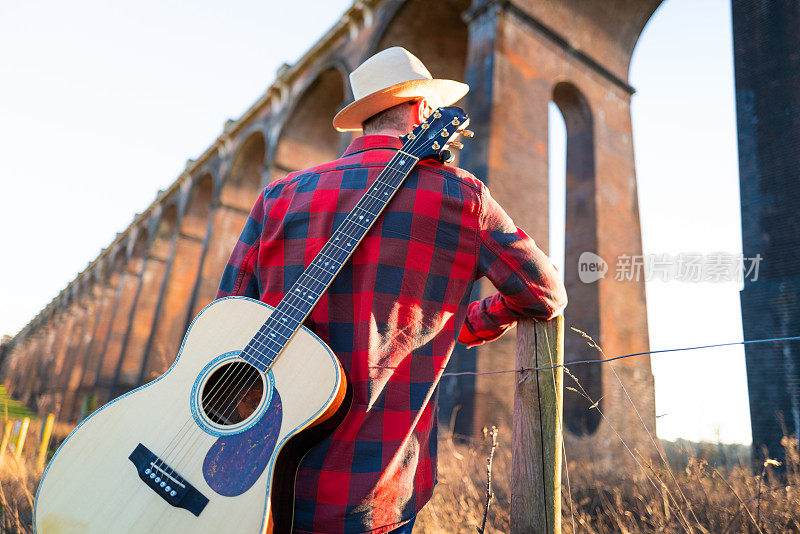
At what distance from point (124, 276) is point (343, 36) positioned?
17177mm

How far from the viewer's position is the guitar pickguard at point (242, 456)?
1.02 meters

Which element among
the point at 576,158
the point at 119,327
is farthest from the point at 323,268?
the point at 119,327

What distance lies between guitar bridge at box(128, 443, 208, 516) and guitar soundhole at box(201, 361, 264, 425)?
14cm

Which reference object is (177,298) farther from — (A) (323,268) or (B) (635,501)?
(A) (323,268)

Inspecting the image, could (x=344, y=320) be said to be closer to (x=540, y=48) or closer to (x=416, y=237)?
(x=416, y=237)

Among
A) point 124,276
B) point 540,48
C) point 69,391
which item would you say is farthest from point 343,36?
point 69,391

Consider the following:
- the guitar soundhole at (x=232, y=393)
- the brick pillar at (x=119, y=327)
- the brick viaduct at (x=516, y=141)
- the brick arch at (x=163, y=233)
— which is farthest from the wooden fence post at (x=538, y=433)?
the brick arch at (x=163, y=233)

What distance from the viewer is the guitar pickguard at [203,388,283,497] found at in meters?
1.02

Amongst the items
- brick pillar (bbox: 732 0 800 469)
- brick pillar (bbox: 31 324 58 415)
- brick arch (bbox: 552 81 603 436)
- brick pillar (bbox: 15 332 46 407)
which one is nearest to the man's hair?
brick pillar (bbox: 732 0 800 469)

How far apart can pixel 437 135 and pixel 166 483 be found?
1.08 metres

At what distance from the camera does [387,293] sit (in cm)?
Result: 128

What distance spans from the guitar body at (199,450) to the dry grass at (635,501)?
35.9 inches

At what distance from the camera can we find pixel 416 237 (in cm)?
133

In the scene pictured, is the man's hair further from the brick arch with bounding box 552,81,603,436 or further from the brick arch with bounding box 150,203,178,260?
the brick arch with bounding box 150,203,178,260
